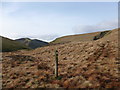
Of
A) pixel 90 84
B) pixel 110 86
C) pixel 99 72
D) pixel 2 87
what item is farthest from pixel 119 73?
pixel 2 87

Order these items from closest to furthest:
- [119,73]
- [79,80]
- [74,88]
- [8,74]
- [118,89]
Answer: [118,89] < [74,88] < [79,80] < [119,73] < [8,74]

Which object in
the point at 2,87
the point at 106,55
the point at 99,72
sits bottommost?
the point at 2,87

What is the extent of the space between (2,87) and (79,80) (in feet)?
26.7

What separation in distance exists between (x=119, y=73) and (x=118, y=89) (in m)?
3.61

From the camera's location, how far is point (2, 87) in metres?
12.7

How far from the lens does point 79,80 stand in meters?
12.5

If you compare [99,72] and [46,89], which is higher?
[99,72]

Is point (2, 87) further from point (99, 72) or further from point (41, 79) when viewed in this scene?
point (99, 72)

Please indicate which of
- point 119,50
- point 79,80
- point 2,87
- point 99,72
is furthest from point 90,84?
point 119,50

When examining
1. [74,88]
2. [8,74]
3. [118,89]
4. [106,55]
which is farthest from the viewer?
[106,55]

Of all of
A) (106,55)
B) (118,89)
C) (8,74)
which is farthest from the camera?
(106,55)

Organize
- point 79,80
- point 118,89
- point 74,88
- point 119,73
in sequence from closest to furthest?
point 118,89 < point 74,88 < point 79,80 < point 119,73

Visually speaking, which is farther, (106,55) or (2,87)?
(106,55)

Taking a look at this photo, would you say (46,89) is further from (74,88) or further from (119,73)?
(119,73)
